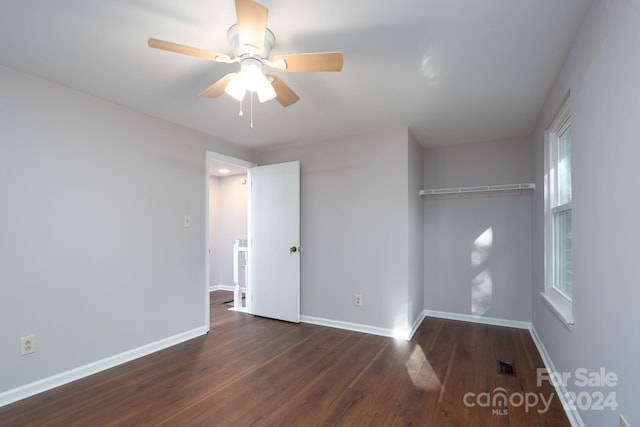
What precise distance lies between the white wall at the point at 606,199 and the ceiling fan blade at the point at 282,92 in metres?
1.65

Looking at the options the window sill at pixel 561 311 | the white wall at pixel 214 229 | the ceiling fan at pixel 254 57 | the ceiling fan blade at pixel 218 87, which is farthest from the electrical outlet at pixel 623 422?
the white wall at pixel 214 229

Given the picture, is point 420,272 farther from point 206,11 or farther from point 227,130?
point 206,11

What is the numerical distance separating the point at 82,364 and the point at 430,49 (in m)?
3.59

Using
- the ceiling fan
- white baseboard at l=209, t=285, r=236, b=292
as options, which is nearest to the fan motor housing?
the ceiling fan

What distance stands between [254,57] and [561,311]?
267 centimetres

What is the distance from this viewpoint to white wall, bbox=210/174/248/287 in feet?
19.7

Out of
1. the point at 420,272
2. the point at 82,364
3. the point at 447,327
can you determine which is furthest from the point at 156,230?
the point at 447,327

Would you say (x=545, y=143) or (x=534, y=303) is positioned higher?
(x=545, y=143)

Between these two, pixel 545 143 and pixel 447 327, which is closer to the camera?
pixel 545 143

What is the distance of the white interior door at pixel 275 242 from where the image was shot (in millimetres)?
4016

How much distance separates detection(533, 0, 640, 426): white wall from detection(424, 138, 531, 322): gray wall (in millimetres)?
1864

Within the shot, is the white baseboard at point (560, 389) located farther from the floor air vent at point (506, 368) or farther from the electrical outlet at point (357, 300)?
the electrical outlet at point (357, 300)

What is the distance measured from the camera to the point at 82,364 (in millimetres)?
2514

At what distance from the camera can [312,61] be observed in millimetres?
1684
